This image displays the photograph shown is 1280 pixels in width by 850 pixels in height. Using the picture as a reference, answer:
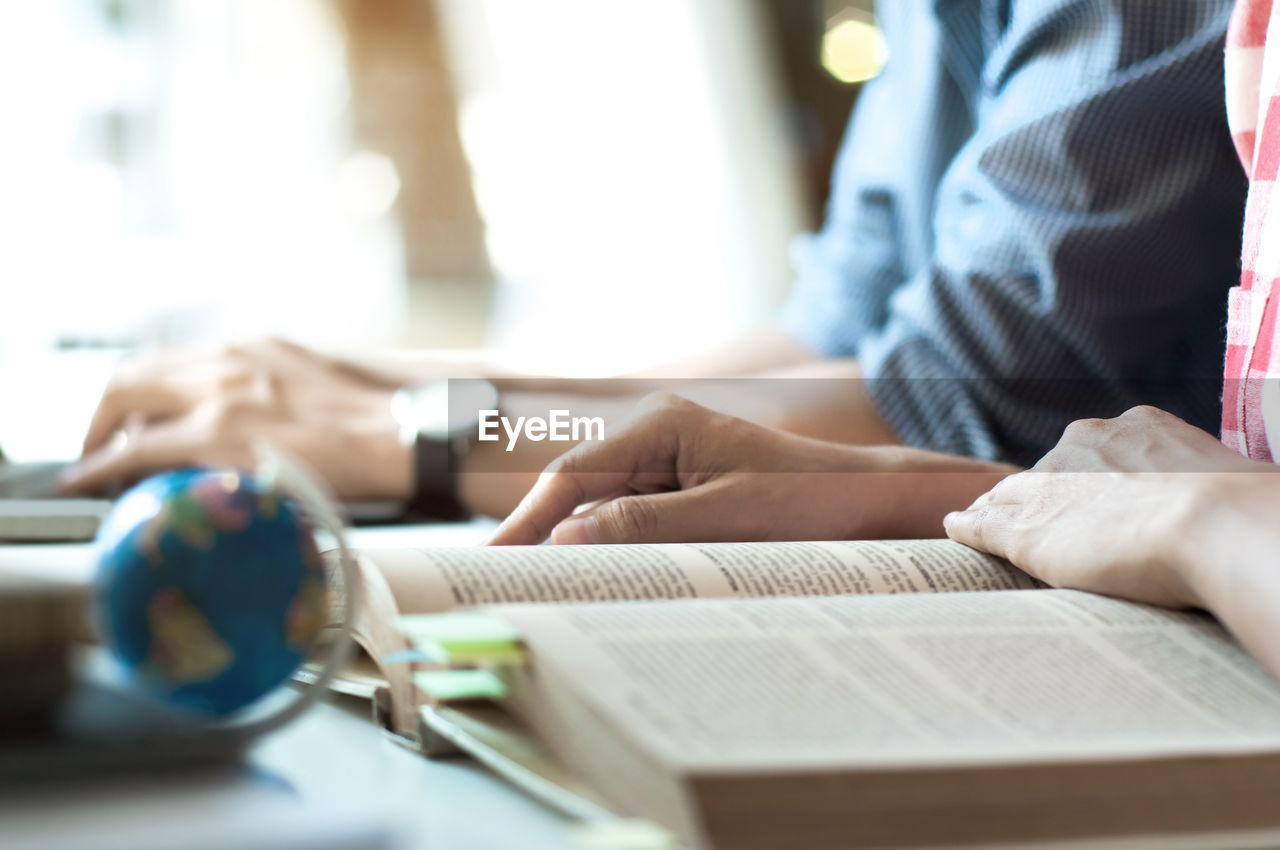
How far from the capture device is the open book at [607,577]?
0.36 metres

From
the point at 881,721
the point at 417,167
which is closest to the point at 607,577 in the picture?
the point at 881,721

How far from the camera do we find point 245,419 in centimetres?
91

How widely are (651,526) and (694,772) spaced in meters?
0.25

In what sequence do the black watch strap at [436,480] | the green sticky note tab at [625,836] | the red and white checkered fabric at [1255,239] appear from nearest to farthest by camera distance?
1. the green sticky note tab at [625,836]
2. the red and white checkered fabric at [1255,239]
3. the black watch strap at [436,480]

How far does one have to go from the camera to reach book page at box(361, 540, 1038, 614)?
0.37 meters

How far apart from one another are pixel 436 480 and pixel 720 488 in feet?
1.21

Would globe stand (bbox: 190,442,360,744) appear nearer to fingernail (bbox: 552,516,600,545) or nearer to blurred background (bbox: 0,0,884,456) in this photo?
fingernail (bbox: 552,516,600,545)

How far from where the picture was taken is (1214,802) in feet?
0.87

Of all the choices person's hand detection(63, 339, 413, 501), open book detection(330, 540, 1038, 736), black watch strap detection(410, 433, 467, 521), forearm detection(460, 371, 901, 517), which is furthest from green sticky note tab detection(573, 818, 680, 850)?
person's hand detection(63, 339, 413, 501)

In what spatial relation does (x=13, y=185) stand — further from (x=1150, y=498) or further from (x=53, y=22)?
(x=1150, y=498)

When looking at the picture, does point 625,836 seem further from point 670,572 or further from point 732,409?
point 732,409

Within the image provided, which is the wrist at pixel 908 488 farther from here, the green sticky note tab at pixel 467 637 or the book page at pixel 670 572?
the green sticky note tab at pixel 467 637

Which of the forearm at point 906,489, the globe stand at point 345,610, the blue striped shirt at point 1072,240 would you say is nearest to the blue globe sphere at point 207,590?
the globe stand at point 345,610

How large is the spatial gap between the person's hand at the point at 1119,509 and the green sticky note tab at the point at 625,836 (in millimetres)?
217
